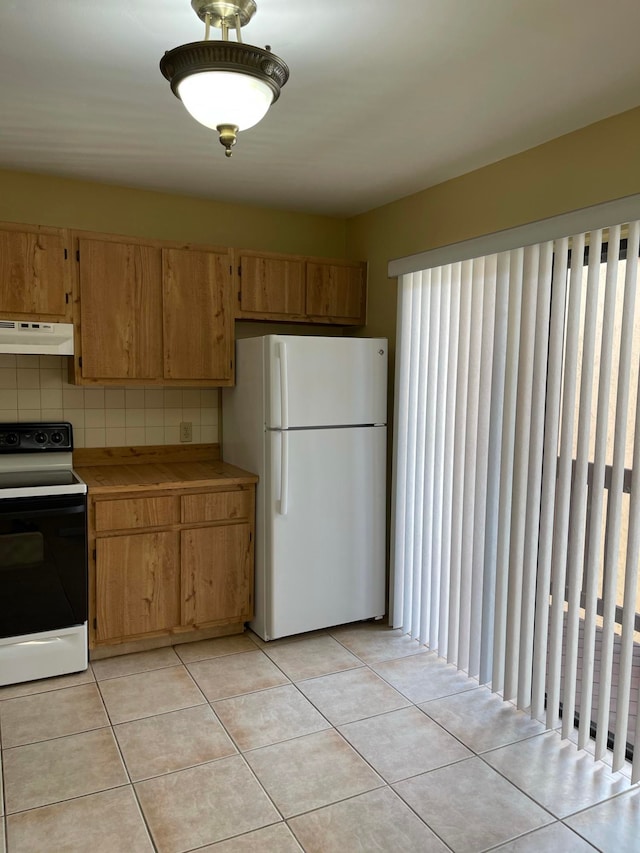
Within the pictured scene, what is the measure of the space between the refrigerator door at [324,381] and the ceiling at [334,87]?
33.4 inches

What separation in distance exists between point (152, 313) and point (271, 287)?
0.69m

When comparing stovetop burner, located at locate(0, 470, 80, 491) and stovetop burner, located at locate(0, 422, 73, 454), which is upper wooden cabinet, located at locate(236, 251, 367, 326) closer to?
stovetop burner, located at locate(0, 422, 73, 454)

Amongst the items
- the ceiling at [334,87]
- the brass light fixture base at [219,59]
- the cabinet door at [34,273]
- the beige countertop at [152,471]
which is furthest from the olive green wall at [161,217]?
the brass light fixture base at [219,59]

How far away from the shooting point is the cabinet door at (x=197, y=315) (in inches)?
134

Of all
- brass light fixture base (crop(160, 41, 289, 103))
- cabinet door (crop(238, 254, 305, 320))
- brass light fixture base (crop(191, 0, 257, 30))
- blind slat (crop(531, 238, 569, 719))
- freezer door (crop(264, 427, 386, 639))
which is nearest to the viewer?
brass light fixture base (crop(160, 41, 289, 103))

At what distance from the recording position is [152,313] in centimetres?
337

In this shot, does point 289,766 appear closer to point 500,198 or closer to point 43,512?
point 43,512

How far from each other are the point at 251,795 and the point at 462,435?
5.72 feet

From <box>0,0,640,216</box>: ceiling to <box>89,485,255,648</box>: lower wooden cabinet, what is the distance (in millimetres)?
1627

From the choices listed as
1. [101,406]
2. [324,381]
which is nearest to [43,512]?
[101,406]

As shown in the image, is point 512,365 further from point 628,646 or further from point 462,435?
point 628,646

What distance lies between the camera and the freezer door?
3350 mm

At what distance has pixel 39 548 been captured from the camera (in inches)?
117

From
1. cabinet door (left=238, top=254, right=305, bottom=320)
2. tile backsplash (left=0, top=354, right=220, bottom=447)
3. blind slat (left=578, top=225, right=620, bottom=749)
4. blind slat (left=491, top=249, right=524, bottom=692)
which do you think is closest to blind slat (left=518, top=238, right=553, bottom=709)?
blind slat (left=491, top=249, right=524, bottom=692)
